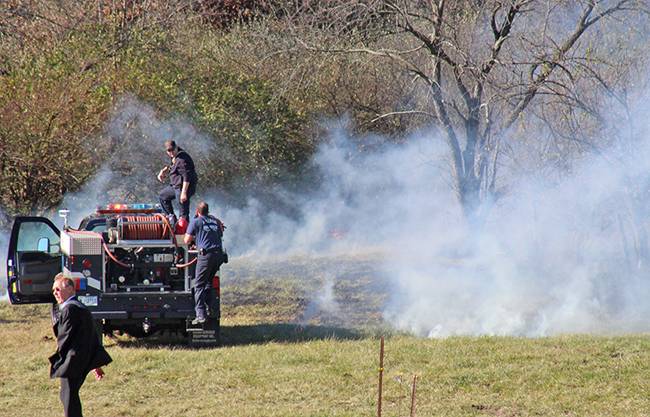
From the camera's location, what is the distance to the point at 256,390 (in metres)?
6.48

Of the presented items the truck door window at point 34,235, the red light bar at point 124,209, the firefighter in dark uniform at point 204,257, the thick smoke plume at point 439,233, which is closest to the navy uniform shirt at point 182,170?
the red light bar at point 124,209

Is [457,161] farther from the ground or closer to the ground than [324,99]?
closer to the ground

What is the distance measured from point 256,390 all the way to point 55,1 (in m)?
16.6

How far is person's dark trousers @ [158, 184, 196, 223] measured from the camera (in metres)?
9.45

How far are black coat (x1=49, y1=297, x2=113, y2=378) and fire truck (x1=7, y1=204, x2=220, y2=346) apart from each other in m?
2.93

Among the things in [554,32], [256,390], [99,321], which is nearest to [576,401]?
[256,390]

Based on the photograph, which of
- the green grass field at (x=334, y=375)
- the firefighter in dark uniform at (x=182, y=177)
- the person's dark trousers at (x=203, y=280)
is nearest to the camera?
the green grass field at (x=334, y=375)

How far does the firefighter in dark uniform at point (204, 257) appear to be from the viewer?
7.88 metres

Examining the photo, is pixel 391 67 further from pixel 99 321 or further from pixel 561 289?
pixel 99 321

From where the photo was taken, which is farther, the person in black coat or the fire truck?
the fire truck

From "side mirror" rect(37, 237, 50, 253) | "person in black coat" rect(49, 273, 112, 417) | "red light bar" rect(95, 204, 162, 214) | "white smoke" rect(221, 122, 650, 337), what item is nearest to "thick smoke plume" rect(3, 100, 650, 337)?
"white smoke" rect(221, 122, 650, 337)

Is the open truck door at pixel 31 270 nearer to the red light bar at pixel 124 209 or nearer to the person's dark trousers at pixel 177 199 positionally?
the red light bar at pixel 124 209

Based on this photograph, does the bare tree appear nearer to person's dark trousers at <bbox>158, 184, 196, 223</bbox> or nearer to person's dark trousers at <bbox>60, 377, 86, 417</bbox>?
person's dark trousers at <bbox>158, 184, 196, 223</bbox>

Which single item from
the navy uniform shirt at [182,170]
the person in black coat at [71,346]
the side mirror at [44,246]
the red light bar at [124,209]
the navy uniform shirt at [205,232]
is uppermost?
the navy uniform shirt at [182,170]
